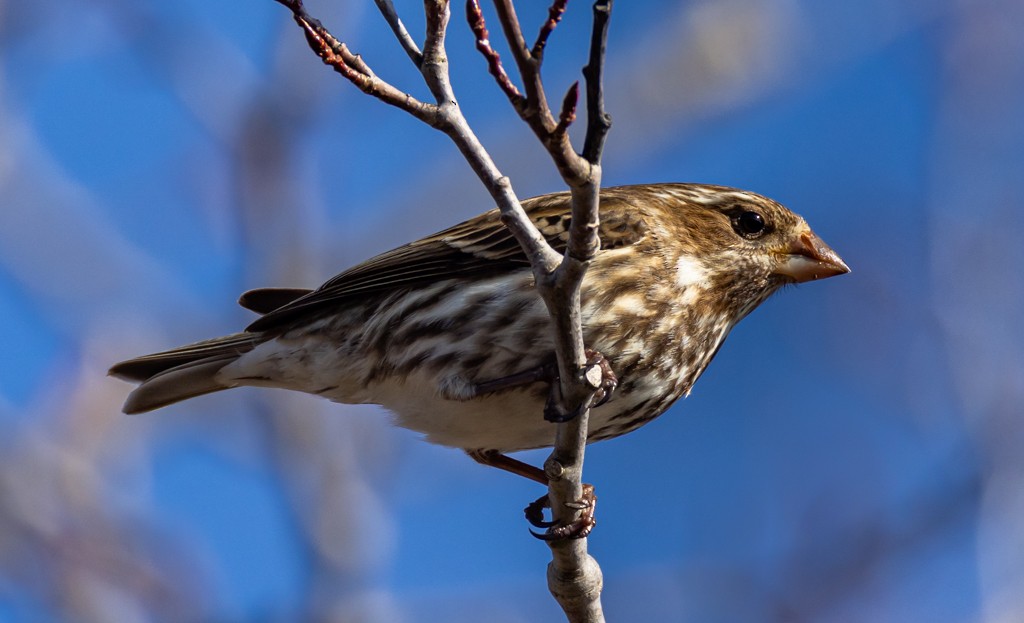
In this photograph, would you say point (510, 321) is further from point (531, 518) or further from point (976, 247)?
point (976, 247)

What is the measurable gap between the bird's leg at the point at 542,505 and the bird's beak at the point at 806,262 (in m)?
1.43

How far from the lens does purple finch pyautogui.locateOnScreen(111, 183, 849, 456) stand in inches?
185

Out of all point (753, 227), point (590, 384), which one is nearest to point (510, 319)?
point (590, 384)

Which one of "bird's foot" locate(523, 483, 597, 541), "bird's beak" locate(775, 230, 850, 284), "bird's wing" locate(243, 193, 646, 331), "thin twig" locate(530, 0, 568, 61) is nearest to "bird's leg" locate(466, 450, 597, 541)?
"bird's foot" locate(523, 483, 597, 541)

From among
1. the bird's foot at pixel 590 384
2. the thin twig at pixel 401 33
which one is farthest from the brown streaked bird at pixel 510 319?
the thin twig at pixel 401 33

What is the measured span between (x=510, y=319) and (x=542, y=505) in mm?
896

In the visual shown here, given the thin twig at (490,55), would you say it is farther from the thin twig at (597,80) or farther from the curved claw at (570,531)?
the curved claw at (570,531)

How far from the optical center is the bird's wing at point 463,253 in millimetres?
5039

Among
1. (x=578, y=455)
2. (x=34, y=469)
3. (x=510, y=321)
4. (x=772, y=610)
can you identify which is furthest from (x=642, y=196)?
(x=34, y=469)

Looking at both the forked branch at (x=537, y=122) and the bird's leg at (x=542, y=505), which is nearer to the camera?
the forked branch at (x=537, y=122)

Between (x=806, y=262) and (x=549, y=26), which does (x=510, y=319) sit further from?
(x=549, y=26)

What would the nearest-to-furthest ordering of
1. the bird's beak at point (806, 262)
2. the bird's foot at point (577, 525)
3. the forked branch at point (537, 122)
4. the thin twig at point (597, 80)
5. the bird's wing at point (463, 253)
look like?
the thin twig at point (597, 80) < the forked branch at point (537, 122) < the bird's foot at point (577, 525) < the bird's wing at point (463, 253) < the bird's beak at point (806, 262)

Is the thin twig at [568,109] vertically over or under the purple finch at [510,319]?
under

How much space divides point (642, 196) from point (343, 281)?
143 centimetres
